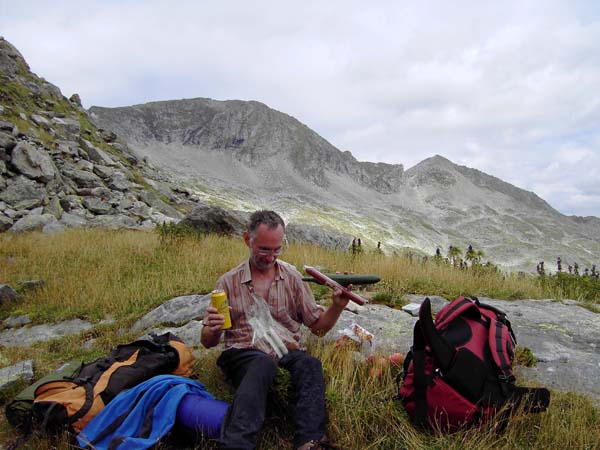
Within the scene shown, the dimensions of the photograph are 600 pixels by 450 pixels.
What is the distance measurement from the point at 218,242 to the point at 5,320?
5.06 m

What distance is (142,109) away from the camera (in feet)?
499

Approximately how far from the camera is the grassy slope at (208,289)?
2.67 metres

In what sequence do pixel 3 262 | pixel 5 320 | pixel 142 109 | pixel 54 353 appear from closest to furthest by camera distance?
pixel 54 353 < pixel 5 320 < pixel 3 262 < pixel 142 109

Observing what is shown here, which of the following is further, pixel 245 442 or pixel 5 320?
pixel 5 320

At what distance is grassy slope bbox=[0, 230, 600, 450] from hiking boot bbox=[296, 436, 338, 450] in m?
0.15

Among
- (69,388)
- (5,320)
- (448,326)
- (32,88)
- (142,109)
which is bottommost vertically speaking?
(5,320)

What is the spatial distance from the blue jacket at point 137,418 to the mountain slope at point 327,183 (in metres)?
87.7

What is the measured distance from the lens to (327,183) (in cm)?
14862

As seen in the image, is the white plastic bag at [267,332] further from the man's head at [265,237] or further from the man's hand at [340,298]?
the man's hand at [340,298]

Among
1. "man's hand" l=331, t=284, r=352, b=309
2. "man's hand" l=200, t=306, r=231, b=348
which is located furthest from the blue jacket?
"man's hand" l=331, t=284, r=352, b=309

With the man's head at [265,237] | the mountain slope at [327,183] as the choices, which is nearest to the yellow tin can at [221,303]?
the man's head at [265,237]

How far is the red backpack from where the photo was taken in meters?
2.71

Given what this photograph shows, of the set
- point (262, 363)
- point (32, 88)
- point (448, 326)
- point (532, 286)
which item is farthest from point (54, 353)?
point (32, 88)

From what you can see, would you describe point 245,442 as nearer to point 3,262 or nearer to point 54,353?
point 54,353
